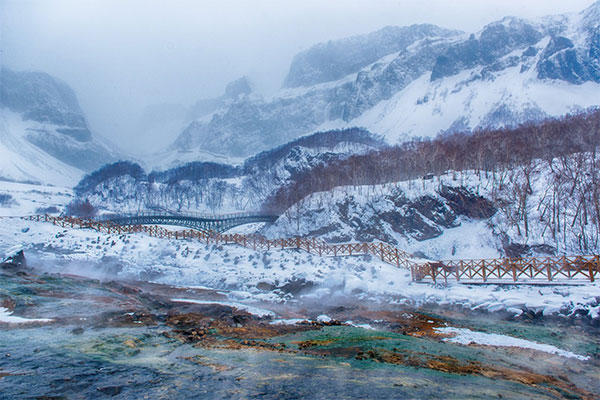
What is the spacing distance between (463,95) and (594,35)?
57.8 metres

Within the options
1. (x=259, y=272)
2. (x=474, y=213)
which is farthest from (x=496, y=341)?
(x=474, y=213)

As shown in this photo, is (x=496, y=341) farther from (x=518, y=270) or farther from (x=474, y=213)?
(x=474, y=213)

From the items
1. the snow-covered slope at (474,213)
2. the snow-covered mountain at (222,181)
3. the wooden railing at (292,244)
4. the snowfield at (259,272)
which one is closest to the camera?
the snowfield at (259,272)

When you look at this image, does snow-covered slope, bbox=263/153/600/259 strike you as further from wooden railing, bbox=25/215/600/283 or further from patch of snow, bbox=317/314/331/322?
patch of snow, bbox=317/314/331/322

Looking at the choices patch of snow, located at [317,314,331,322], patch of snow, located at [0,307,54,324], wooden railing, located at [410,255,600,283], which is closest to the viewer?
patch of snow, located at [0,307,54,324]

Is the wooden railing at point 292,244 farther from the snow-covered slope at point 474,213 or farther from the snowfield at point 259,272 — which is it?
the snow-covered slope at point 474,213

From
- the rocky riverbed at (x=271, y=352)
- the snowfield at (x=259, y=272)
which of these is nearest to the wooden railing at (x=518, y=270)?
the snowfield at (x=259, y=272)

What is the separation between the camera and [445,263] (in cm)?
3844

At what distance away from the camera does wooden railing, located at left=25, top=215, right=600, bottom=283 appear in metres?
24.0

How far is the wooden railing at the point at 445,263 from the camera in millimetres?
23969

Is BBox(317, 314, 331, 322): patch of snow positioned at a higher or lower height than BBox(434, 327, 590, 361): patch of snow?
lower

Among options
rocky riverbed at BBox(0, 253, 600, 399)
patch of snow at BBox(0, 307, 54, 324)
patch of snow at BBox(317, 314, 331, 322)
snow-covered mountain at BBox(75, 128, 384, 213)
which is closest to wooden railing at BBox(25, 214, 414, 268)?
rocky riverbed at BBox(0, 253, 600, 399)

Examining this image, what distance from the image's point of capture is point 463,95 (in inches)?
7126

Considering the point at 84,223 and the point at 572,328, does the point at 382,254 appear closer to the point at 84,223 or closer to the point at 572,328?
the point at 572,328
